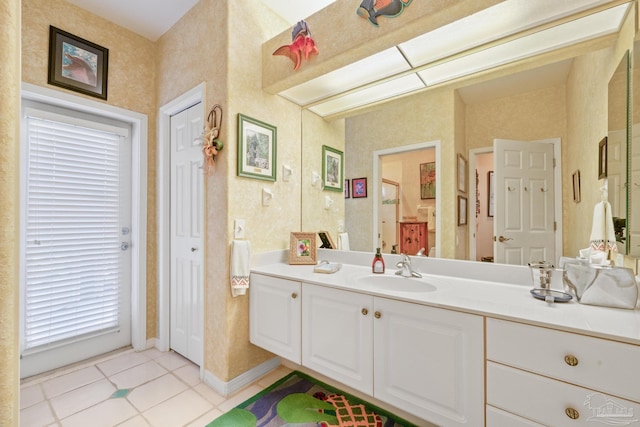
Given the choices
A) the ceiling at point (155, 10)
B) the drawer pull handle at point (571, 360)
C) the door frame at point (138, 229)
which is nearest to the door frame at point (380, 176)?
the drawer pull handle at point (571, 360)

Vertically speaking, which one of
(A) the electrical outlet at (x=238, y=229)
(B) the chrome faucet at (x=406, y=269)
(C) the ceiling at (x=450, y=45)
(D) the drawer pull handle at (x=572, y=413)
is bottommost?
(D) the drawer pull handle at (x=572, y=413)

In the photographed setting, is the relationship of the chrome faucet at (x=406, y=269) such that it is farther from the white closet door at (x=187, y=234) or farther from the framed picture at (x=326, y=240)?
the white closet door at (x=187, y=234)

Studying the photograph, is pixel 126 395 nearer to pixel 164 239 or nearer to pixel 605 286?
pixel 164 239

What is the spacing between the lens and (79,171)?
2.22 m

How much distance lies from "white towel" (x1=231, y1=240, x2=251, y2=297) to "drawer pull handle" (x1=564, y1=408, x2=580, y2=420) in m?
1.60

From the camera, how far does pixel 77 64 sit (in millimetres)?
2133

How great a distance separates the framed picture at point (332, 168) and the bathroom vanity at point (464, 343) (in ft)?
2.55

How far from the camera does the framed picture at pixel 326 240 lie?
7.50 ft

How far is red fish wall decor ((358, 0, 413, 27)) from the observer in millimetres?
1446

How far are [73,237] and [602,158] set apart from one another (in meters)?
3.32

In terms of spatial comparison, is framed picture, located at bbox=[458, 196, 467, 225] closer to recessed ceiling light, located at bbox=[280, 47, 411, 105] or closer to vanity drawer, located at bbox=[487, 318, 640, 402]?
vanity drawer, located at bbox=[487, 318, 640, 402]

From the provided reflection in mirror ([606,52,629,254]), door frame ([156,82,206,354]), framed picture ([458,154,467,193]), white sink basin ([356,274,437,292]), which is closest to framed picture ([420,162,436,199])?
framed picture ([458,154,467,193])

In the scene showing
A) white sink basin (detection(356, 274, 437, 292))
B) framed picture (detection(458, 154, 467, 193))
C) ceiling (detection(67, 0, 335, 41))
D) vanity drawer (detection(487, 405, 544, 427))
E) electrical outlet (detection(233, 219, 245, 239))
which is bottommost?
vanity drawer (detection(487, 405, 544, 427))

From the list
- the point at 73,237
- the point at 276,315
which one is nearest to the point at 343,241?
the point at 276,315
